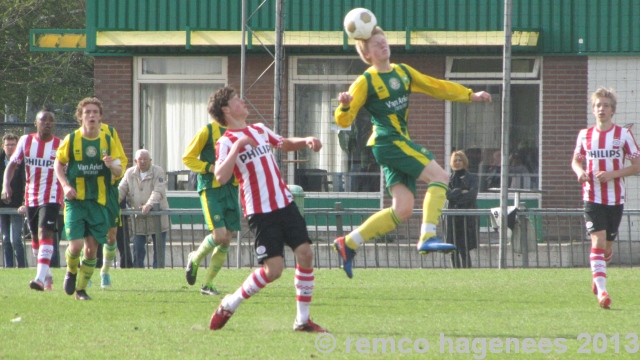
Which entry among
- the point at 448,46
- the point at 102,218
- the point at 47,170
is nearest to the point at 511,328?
the point at 102,218

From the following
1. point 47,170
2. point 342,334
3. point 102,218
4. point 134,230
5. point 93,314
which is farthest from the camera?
point 134,230

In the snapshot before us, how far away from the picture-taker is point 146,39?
18.8 m

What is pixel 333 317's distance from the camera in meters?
8.75

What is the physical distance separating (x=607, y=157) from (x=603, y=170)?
13 cm

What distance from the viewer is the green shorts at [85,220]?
10250 millimetres

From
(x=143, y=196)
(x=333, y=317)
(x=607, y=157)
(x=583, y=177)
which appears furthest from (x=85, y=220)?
(x=143, y=196)

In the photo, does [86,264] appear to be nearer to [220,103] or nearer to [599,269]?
[220,103]

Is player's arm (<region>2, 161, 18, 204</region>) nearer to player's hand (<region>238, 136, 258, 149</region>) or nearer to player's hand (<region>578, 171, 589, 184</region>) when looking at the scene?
player's hand (<region>238, 136, 258, 149</region>)

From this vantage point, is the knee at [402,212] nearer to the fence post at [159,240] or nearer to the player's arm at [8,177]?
the player's arm at [8,177]

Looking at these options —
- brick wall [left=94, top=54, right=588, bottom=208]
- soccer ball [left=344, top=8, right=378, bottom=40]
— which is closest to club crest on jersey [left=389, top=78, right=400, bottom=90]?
soccer ball [left=344, top=8, right=378, bottom=40]

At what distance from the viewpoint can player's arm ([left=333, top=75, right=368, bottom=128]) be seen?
26.4 ft

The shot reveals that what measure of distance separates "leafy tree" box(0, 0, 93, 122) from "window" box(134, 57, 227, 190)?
1195 centimetres

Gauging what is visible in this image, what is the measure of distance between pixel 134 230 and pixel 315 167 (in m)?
5.05

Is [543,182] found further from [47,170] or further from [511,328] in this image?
[511,328]
